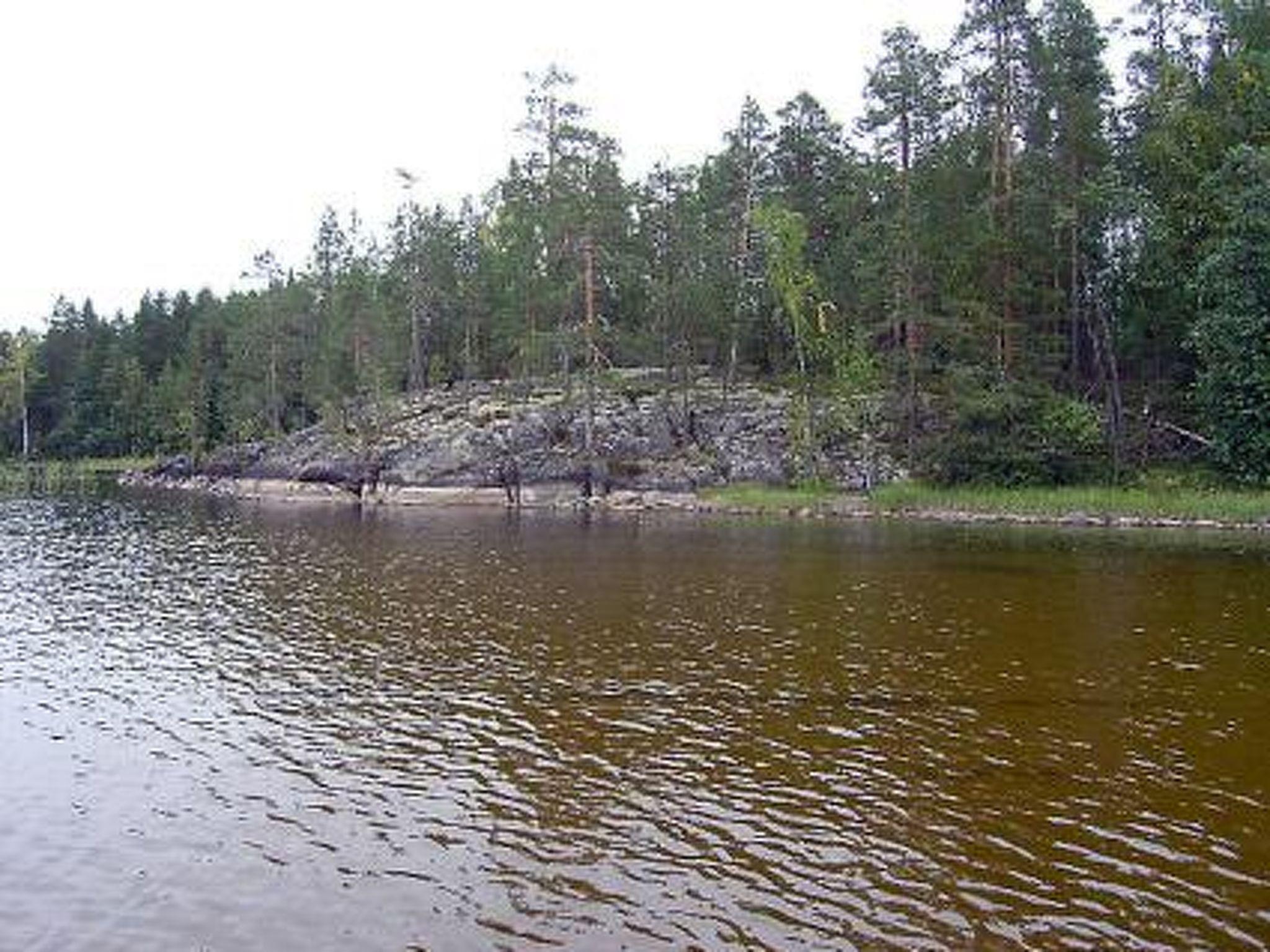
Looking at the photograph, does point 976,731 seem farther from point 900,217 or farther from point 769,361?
point 769,361

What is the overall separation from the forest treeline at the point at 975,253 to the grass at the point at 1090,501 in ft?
6.90

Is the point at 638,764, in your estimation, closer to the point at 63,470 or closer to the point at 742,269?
the point at 742,269

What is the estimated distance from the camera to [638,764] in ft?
58.6

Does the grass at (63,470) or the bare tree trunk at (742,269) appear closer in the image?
the bare tree trunk at (742,269)

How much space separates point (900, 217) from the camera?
213 ft

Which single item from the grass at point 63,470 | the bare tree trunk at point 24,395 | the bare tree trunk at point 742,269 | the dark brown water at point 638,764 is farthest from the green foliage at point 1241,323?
the bare tree trunk at point 24,395

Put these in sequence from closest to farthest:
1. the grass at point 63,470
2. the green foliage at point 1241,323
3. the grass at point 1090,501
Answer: the grass at point 1090,501 < the green foliage at point 1241,323 < the grass at point 63,470

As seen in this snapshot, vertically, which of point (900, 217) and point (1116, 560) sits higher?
point (900, 217)

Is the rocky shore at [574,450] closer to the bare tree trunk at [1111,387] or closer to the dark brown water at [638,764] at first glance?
the bare tree trunk at [1111,387]

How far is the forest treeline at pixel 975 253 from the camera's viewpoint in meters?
62.0

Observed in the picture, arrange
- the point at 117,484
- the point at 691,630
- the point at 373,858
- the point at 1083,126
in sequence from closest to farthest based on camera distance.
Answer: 1. the point at 373,858
2. the point at 691,630
3. the point at 1083,126
4. the point at 117,484

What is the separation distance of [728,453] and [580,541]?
85.0ft

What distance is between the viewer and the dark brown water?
12.3 metres

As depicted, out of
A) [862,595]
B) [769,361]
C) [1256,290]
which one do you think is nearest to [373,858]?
[862,595]
